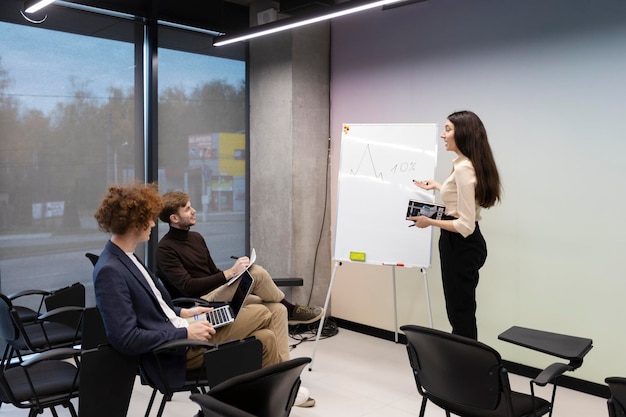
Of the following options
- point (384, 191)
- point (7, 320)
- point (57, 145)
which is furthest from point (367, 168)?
point (7, 320)

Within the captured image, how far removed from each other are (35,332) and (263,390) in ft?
6.99

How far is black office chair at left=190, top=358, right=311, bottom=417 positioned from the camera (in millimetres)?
1618

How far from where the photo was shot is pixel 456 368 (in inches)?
81.7

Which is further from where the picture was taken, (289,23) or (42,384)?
(289,23)

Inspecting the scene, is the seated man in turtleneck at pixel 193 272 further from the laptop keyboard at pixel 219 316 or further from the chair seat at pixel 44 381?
the chair seat at pixel 44 381

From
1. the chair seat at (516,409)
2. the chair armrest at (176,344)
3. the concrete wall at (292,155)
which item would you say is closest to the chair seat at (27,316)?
the chair armrest at (176,344)

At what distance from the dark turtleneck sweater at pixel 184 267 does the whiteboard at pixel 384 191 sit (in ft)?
3.50

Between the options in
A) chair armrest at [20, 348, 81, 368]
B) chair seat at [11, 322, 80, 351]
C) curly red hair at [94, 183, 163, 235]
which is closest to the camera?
chair armrest at [20, 348, 81, 368]

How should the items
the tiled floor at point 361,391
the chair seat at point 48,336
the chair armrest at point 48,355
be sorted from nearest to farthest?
the chair armrest at point 48,355, the chair seat at point 48,336, the tiled floor at point 361,391

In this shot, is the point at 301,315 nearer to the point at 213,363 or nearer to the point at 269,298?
the point at 269,298

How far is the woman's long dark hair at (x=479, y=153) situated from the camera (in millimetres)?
3150

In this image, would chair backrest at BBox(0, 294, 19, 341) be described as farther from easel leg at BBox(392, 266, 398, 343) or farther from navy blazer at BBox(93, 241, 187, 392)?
easel leg at BBox(392, 266, 398, 343)

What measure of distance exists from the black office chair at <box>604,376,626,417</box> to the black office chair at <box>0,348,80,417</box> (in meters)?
1.91

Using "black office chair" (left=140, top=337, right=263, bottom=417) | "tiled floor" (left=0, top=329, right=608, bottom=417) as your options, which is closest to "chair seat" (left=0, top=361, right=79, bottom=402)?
"black office chair" (left=140, top=337, right=263, bottom=417)
